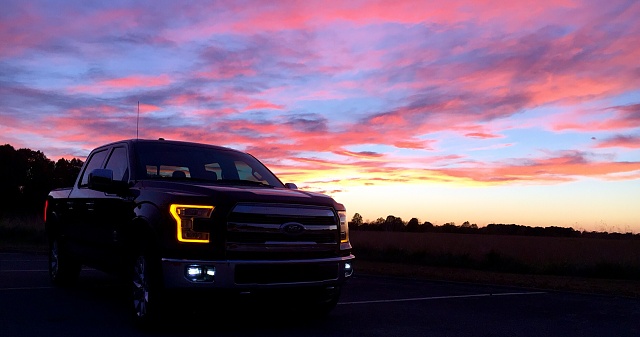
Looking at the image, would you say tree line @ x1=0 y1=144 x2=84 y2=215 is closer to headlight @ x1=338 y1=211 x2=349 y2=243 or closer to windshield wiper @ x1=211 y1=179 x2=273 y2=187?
windshield wiper @ x1=211 y1=179 x2=273 y2=187

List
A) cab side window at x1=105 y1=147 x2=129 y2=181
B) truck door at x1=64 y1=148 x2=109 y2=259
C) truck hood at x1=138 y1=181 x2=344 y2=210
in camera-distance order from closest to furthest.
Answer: truck hood at x1=138 y1=181 x2=344 y2=210, cab side window at x1=105 y1=147 x2=129 y2=181, truck door at x1=64 y1=148 x2=109 y2=259

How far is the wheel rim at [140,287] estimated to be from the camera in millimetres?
6664

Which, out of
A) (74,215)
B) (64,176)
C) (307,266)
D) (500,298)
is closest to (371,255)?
(500,298)

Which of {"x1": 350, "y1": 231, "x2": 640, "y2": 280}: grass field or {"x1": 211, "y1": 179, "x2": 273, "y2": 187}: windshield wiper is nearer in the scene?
{"x1": 211, "y1": 179, "x2": 273, "y2": 187}: windshield wiper

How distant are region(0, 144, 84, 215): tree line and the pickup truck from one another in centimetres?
6209

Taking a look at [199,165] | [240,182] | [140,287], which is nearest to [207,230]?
[140,287]

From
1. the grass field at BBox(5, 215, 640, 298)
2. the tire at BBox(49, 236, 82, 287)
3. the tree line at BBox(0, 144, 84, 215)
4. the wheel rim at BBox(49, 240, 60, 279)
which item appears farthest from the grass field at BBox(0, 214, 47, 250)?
the tree line at BBox(0, 144, 84, 215)

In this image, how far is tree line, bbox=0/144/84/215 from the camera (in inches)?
2621

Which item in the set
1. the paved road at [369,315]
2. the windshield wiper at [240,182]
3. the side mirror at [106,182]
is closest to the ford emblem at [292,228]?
the paved road at [369,315]

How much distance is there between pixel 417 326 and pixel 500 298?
3.42 meters

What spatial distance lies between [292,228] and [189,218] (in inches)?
41.3

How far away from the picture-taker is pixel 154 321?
650 cm

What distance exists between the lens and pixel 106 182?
7.46 metres

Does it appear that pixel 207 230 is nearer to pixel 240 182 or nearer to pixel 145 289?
pixel 145 289
